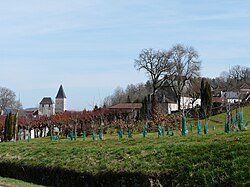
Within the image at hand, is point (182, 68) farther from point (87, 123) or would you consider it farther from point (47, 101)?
point (47, 101)

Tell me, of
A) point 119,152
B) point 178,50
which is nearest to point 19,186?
point 119,152

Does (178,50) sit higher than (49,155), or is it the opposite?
(178,50)

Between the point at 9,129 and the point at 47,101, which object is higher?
the point at 47,101

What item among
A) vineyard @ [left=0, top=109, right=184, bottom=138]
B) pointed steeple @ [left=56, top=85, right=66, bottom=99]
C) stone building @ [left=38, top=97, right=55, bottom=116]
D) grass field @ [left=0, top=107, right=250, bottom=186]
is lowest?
grass field @ [left=0, top=107, right=250, bottom=186]

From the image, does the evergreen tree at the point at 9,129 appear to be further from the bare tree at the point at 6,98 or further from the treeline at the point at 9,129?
the bare tree at the point at 6,98

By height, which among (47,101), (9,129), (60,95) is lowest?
(9,129)

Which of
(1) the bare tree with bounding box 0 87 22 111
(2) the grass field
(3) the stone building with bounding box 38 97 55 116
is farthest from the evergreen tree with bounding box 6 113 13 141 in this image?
(3) the stone building with bounding box 38 97 55 116

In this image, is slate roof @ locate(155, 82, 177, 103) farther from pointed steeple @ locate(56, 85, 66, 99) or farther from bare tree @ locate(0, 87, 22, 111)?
pointed steeple @ locate(56, 85, 66, 99)

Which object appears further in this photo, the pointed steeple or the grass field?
the pointed steeple

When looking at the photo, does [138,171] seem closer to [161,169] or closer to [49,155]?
[161,169]

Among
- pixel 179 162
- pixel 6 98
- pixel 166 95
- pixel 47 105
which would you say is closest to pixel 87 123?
pixel 179 162

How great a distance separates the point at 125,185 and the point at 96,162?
277 cm

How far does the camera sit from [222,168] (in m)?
11.5

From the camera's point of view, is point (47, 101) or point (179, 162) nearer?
point (179, 162)
